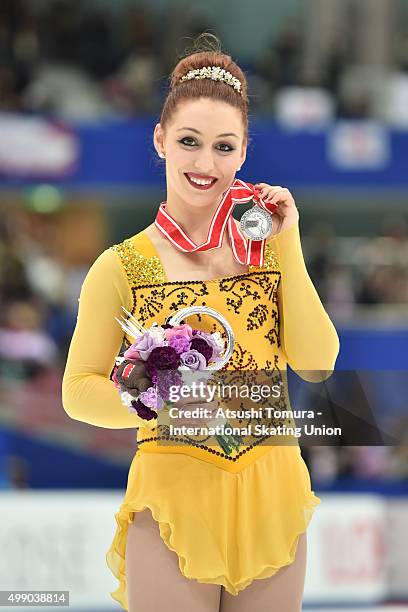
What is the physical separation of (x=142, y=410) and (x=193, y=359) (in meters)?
0.14

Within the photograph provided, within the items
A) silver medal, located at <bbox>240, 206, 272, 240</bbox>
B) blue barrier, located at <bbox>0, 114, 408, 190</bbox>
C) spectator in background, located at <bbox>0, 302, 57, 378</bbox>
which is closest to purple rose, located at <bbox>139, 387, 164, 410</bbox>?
silver medal, located at <bbox>240, 206, 272, 240</bbox>

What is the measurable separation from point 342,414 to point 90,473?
539cm

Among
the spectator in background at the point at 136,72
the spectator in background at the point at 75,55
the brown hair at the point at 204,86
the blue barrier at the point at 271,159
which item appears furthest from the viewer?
the spectator in background at the point at 75,55

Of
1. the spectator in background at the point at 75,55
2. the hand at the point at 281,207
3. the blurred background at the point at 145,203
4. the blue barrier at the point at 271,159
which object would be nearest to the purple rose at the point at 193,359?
the hand at the point at 281,207

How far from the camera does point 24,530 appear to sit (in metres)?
4.99

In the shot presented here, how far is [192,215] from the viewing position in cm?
220

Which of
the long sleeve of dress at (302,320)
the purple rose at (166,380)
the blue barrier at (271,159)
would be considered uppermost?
the blue barrier at (271,159)

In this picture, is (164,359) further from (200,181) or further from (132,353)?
(200,181)

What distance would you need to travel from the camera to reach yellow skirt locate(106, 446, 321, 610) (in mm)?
2023

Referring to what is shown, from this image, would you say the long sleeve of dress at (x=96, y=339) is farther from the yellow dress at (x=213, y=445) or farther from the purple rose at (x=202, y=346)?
the purple rose at (x=202, y=346)

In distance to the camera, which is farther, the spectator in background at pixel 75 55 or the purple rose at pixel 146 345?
the spectator in background at pixel 75 55

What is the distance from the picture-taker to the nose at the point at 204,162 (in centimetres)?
211

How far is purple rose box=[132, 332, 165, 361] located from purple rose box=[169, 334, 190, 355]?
0.02m

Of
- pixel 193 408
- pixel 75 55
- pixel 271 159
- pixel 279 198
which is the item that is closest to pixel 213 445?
pixel 193 408
